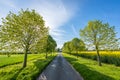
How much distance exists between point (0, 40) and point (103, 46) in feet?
54.1

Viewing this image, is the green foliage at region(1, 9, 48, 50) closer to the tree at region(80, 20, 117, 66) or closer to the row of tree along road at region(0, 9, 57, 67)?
the row of tree along road at region(0, 9, 57, 67)

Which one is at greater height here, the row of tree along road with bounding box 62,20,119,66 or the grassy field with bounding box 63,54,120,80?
the row of tree along road with bounding box 62,20,119,66

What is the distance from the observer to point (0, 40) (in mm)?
20188

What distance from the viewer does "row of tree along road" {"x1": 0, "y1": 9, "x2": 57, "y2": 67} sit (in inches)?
806

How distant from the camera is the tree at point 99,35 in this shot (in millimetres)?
24453

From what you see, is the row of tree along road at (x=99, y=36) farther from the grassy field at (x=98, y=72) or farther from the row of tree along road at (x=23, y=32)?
the row of tree along road at (x=23, y=32)

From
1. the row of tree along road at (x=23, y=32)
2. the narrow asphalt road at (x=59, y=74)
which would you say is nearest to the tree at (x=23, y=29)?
the row of tree along road at (x=23, y=32)

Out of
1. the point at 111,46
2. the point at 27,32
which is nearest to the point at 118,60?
the point at 111,46

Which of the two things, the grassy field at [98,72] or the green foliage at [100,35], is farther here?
A: the green foliage at [100,35]

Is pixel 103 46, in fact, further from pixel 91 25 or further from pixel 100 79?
pixel 100 79

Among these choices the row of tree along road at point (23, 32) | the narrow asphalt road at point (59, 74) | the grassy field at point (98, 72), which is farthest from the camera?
the row of tree along road at point (23, 32)

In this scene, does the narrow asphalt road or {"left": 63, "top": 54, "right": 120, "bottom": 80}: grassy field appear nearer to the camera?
{"left": 63, "top": 54, "right": 120, "bottom": 80}: grassy field

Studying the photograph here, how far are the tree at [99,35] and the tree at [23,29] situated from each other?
8576 millimetres

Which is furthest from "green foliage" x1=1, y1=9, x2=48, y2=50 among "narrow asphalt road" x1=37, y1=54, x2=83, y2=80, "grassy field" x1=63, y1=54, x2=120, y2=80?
"grassy field" x1=63, y1=54, x2=120, y2=80
